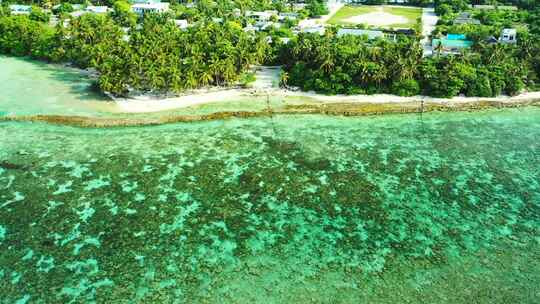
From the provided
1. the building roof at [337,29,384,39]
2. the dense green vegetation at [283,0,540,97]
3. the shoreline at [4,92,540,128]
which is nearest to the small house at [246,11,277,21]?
the building roof at [337,29,384,39]

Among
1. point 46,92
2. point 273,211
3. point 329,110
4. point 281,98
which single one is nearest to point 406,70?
point 329,110

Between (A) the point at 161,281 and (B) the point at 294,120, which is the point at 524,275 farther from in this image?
(B) the point at 294,120

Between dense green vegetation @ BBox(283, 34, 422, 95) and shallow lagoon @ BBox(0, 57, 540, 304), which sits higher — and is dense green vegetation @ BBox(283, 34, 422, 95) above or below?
above

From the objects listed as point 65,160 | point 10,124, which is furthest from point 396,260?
point 10,124

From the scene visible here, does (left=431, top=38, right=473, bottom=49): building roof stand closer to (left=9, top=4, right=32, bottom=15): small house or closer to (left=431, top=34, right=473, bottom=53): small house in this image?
(left=431, top=34, right=473, bottom=53): small house

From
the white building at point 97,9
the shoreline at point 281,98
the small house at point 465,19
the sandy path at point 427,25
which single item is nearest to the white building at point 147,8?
the white building at point 97,9

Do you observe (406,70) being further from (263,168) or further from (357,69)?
(263,168)

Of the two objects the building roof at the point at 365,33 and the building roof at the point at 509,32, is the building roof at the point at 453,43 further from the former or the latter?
the building roof at the point at 365,33
